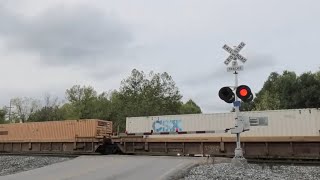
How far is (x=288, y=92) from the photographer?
71688 mm

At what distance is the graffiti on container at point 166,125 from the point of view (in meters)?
34.6

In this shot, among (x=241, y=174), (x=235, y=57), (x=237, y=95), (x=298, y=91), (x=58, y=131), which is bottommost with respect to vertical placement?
(x=241, y=174)

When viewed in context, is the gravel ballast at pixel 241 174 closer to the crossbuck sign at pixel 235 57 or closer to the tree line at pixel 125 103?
the crossbuck sign at pixel 235 57

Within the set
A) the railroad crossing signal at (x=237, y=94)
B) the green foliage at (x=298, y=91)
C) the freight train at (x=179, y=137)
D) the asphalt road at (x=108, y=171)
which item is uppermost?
the green foliage at (x=298, y=91)

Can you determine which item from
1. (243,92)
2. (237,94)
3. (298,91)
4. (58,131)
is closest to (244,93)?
(243,92)

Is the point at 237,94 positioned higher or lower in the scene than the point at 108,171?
higher

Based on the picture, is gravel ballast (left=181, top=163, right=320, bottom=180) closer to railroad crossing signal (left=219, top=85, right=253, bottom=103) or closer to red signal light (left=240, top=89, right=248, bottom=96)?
railroad crossing signal (left=219, top=85, right=253, bottom=103)

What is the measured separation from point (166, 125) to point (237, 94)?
65.5 feet

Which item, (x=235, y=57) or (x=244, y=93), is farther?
(x=235, y=57)

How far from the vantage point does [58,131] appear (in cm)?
3328

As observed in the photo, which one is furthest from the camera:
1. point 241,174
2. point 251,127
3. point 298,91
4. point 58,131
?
point 298,91

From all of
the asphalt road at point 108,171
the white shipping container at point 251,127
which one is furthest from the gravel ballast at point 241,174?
the white shipping container at point 251,127

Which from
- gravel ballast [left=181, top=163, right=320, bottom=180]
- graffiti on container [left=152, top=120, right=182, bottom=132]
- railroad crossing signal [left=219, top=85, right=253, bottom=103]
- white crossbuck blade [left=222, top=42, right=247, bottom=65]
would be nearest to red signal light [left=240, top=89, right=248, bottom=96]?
railroad crossing signal [left=219, top=85, right=253, bottom=103]

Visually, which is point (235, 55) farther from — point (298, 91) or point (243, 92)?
point (298, 91)
